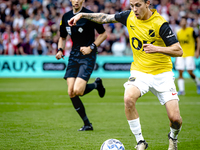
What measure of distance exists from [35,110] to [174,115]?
493 centimetres

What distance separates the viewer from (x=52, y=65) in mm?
18906

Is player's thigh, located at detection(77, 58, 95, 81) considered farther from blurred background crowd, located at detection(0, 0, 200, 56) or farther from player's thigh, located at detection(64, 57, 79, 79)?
blurred background crowd, located at detection(0, 0, 200, 56)

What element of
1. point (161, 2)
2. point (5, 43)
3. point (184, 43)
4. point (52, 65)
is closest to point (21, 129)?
point (184, 43)

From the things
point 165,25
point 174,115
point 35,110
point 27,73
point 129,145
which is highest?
point 165,25

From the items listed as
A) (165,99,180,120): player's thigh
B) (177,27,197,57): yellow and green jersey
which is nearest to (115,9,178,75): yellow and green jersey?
(165,99,180,120): player's thigh

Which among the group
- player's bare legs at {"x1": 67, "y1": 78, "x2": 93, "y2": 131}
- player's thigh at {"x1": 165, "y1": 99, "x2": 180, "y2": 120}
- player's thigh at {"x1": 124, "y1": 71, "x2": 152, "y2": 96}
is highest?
player's thigh at {"x1": 124, "y1": 71, "x2": 152, "y2": 96}

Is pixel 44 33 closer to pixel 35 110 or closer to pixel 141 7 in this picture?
pixel 35 110

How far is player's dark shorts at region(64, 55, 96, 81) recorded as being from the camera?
6.51 m

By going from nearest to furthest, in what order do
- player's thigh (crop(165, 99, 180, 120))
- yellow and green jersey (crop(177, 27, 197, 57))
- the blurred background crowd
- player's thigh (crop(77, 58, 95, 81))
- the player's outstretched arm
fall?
player's thigh (crop(165, 99, 180, 120))
the player's outstretched arm
player's thigh (crop(77, 58, 95, 81))
yellow and green jersey (crop(177, 27, 197, 57))
the blurred background crowd

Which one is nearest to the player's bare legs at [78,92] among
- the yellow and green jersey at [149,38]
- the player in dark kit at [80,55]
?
the player in dark kit at [80,55]

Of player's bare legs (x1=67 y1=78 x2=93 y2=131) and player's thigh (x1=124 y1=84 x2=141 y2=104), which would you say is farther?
player's bare legs (x1=67 y1=78 x2=93 y2=131)

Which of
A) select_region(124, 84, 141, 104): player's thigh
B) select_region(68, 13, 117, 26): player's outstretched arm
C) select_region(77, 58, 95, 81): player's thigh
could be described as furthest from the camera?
select_region(77, 58, 95, 81): player's thigh

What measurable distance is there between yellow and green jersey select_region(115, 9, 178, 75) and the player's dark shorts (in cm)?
168

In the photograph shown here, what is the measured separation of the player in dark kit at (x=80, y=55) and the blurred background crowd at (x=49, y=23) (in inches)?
488
